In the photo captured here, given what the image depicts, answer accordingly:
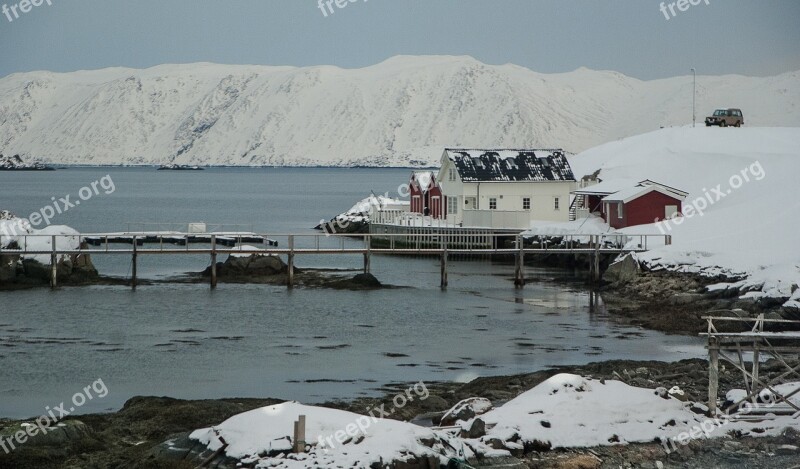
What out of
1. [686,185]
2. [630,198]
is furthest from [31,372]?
[686,185]

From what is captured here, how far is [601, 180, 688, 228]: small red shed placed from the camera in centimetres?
5278

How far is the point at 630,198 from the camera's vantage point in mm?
52469

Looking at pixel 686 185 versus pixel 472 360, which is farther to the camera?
pixel 686 185

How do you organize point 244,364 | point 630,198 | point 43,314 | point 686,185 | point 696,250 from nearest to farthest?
point 244,364 < point 43,314 < point 696,250 < point 630,198 < point 686,185

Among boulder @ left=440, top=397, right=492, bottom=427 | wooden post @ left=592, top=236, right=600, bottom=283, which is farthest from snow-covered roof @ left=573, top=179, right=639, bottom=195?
boulder @ left=440, top=397, right=492, bottom=427

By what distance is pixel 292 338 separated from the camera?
3350 cm

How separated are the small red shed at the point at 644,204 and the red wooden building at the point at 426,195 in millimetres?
11584

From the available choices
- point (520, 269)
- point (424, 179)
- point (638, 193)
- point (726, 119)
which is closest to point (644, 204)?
point (638, 193)

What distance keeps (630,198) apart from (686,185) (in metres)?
15.4

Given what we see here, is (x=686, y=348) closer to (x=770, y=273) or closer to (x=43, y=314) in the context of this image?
(x=770, y=273)

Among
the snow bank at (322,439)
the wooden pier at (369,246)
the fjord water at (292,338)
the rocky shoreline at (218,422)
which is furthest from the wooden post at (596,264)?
the snow bank at (322,439)

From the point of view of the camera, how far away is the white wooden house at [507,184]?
59000 millimetres

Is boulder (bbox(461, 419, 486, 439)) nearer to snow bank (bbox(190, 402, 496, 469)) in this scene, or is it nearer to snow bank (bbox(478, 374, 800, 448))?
snow bank (bbox(478, 374, 800, 448))

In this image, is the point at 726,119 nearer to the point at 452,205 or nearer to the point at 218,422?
the point at 452,205
